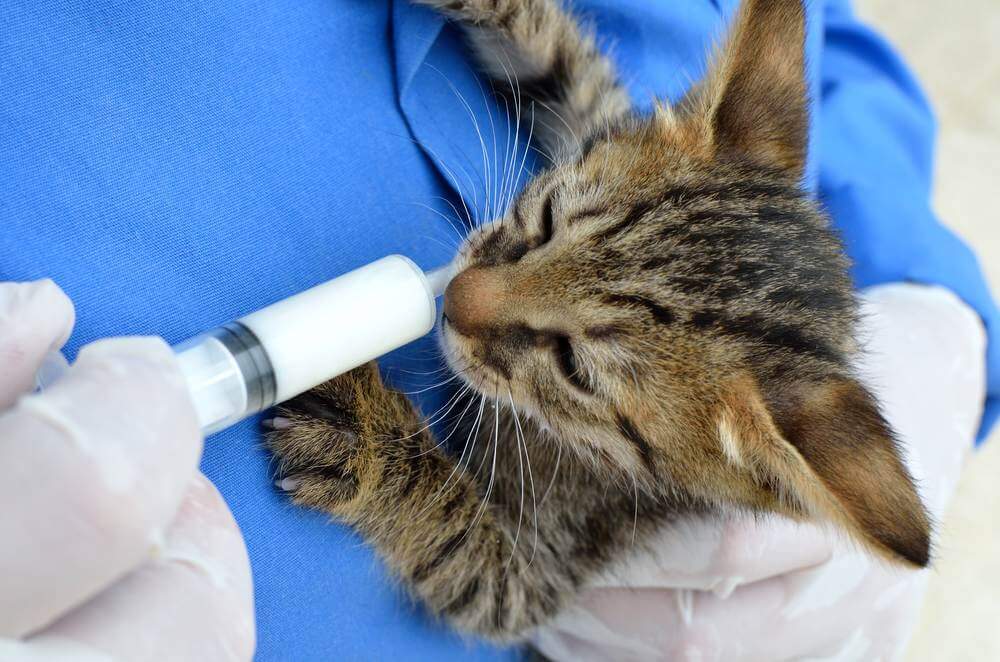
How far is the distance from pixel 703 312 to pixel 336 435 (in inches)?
22.9

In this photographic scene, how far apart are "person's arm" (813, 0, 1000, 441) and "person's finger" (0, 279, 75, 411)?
156cm

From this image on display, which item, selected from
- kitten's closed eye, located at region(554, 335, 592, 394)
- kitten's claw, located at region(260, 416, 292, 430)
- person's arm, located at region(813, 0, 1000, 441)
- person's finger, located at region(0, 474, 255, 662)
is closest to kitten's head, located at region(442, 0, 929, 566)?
kitten's closed eye, located at region(554, 335, 592, 394)

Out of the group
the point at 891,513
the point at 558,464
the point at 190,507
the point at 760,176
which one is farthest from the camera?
the point at 558,464

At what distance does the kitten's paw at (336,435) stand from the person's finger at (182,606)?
0.26m

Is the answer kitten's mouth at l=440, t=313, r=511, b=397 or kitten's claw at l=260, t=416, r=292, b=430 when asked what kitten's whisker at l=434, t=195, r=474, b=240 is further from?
kitten's claw at l=260, t=416, r=292, b=430

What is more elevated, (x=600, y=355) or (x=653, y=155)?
(x=653, y=155)

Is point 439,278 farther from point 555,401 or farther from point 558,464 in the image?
point 558,464

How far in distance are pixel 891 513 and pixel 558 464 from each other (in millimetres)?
584

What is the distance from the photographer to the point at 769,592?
1.43 metres

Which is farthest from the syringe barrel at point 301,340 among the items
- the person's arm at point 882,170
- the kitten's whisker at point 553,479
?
the person's arm at point 882,170

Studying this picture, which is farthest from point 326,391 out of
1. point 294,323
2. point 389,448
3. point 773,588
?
point 773,588

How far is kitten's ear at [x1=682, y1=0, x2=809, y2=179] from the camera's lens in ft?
4.12

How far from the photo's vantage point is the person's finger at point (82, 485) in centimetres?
64

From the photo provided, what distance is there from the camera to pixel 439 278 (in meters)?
1.21
